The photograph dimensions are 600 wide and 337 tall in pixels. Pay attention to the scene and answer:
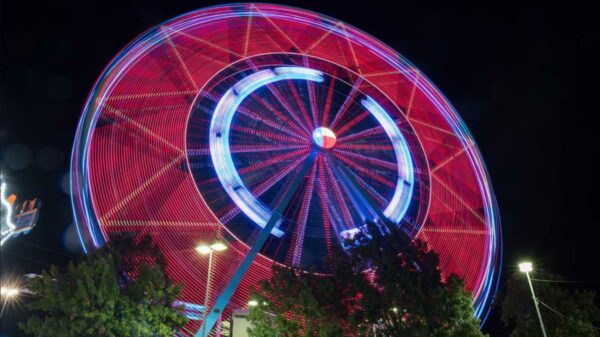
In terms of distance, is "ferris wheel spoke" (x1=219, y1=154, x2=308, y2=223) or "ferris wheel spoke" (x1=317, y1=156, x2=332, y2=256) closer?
"ferris wheel spoke" (x1=219, y1=154, x2=308, y2=223)

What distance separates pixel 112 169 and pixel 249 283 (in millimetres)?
5747

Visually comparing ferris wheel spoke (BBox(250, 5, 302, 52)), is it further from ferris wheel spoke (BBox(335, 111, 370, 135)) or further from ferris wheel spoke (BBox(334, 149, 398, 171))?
ferris wheel spoke (BBox(334, 149, 398, 171))

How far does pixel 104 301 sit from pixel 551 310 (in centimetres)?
1462

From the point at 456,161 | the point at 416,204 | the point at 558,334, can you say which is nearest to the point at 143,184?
the point at 416,204

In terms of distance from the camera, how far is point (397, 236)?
13.9 meters

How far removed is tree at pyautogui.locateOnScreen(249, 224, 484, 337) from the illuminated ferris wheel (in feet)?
3.60

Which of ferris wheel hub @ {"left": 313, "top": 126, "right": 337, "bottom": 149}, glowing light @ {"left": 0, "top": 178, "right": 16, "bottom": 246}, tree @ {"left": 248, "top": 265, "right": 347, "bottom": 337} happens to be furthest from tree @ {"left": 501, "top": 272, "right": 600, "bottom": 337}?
glowing light @ {"left": 0, "top": 178, "right": 16, "bottom": 246}

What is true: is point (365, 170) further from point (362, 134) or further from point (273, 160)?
point (273, 160)

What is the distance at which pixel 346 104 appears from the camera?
17.8m

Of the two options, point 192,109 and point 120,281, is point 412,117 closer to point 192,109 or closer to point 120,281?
point 192,109

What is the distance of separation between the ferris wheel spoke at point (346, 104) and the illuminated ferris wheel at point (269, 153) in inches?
3.1

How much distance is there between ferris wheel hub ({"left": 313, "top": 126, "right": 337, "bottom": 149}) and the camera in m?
16.1

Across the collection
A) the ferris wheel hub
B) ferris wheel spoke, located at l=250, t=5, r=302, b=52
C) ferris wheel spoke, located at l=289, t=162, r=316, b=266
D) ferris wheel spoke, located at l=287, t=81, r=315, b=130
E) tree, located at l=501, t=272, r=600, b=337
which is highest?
ferris wheel spoke, located at l=250, t=5, r=302, b=52

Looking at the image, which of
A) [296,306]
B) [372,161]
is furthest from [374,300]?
[372,161]
